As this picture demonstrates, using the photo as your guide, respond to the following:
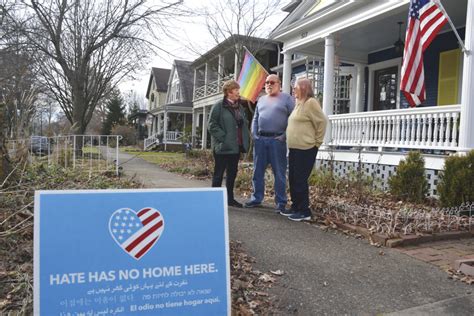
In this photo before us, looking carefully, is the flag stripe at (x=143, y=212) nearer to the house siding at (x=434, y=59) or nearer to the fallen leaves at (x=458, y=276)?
the fallen leaves at (x=458, y=276)

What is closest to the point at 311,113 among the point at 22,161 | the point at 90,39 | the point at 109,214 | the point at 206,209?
the point at 206,209

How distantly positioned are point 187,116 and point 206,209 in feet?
117

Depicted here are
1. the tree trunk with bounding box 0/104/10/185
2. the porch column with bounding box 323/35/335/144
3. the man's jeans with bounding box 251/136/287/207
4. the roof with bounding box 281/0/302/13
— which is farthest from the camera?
the roof with bounding box 281/0/302/13

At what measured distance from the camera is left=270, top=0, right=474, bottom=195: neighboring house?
7312mm

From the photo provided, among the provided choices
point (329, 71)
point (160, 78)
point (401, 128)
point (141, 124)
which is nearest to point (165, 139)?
point (141, 124)

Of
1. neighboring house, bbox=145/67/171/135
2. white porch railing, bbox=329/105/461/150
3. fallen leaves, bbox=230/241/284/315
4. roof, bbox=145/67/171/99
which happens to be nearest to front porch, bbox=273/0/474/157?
white porch railing, bbox=329/105/461/150

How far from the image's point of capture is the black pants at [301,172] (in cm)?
498

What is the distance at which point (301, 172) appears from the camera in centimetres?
499

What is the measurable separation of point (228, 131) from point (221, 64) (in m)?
17.5

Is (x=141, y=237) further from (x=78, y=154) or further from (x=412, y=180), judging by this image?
(x=78, y=154)

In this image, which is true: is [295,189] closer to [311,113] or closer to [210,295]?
[311,113]

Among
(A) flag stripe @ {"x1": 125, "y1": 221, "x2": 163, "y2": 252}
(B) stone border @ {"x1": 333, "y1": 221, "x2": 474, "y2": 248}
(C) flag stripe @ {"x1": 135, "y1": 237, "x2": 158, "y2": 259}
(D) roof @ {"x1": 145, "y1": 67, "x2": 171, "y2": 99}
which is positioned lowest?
(B) stone border @ {"x1": 333, "y1": 221, "x2": 474, "y2": 248}

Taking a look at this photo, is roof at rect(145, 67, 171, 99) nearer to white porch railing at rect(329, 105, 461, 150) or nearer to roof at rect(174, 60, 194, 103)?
roof at rect(174, 60, 194, 103)

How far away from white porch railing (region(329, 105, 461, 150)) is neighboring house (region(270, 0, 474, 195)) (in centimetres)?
2
